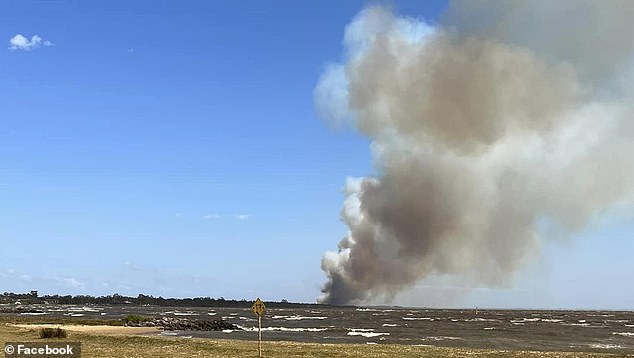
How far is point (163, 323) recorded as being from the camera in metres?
96.0

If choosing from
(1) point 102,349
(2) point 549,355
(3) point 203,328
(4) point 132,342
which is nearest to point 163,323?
(3) point 203,328

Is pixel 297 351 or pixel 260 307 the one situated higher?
pixel 260 307

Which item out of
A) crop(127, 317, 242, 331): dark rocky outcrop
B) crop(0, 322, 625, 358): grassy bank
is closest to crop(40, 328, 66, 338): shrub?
crop(0, 322, 625, 358): grassy bank

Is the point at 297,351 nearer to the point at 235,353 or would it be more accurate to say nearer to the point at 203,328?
the point at 235,353

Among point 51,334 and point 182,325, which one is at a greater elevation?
point 51,334

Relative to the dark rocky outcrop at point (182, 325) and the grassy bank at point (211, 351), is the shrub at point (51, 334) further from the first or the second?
the dark rocky outcrop at point (182, 325)

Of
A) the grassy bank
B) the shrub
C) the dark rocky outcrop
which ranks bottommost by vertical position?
the dark rocky outcrop

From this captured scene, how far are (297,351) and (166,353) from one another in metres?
8.78

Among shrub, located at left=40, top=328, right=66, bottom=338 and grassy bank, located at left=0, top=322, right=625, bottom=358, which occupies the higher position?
shrub, located at left=40, top=328, right=66, bottom=338

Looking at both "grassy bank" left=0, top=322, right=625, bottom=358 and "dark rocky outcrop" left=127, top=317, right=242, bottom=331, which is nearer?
"grassy bank" left=0, top=322, right=625, bottom=358

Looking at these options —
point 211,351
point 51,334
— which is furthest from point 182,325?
point 211,351

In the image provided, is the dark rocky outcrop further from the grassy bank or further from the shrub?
the grassy bank

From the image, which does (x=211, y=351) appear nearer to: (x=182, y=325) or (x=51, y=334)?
(x=51, y=334)

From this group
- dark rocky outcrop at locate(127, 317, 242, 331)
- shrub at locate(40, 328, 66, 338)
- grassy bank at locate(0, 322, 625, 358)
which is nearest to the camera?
grassy bank at locate(0, 322, 625, 358)
